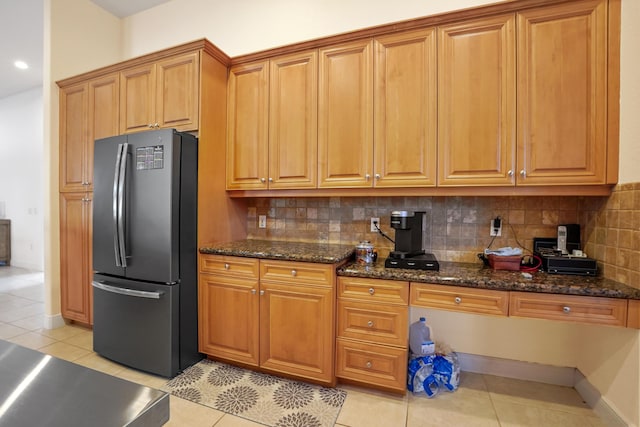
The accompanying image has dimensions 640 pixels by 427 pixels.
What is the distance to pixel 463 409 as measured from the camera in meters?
1.74

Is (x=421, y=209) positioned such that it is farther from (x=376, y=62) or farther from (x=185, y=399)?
(x=185, y=399)

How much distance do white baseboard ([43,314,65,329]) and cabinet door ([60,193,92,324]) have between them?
60 mm

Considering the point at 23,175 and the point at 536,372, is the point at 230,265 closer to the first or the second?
the point at 536,372

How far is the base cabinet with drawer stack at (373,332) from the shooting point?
5.72 ft

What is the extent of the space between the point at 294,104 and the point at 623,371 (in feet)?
8.33

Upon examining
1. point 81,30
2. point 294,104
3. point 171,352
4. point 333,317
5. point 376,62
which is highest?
point 81,30

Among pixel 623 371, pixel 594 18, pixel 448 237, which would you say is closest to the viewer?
pixel 623 371

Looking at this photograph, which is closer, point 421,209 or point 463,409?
point 463,409

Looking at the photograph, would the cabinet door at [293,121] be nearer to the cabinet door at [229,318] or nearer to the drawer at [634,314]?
the cabinet door at [229,318]

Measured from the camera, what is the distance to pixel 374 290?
1798 mm

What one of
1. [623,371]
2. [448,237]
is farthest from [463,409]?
[448,237]

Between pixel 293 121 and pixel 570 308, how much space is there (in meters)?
2.06

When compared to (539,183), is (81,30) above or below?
above

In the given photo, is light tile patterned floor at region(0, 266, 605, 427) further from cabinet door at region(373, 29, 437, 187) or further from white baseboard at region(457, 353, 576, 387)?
cabinet door at region(373, 29, 437, 187)
